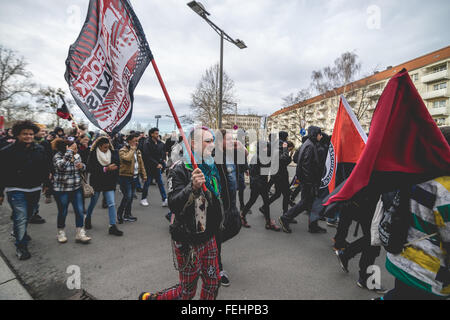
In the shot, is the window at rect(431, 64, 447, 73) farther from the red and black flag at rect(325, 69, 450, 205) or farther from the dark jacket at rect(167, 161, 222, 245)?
the dark jacket at rect(167, 161, 222, 245)

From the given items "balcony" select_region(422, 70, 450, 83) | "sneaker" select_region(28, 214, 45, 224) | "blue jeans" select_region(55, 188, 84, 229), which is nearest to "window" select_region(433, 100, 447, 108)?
"balcony" select_region(422, 70, 450, 83)

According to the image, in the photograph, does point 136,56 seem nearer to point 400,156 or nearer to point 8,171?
point 400,156

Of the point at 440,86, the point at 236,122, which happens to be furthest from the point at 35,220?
the point at 440,86

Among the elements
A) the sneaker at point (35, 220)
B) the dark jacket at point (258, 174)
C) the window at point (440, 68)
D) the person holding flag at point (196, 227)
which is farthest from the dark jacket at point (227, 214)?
the window at point (440, 68)

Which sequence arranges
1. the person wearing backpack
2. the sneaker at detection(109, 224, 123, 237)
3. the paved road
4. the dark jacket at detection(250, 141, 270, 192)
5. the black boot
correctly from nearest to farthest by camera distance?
the paved road
the person wearing backpack
the sneaker at detection(109, 224, 123, 237)
the black boot
the dark jacket at detection(250, 141, 270, 192)

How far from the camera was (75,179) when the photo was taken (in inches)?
148

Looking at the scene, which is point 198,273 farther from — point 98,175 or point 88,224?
point 88,224

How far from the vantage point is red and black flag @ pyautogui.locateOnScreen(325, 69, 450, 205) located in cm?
146

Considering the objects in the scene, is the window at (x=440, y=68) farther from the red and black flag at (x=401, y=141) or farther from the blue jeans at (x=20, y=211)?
the blue jeans at (x=20, y=211)

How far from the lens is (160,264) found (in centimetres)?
318

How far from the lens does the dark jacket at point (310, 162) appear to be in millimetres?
4379

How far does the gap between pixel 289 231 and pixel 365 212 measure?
1.85 m

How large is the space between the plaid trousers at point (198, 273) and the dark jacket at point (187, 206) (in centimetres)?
10

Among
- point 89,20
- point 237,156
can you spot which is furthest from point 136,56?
point 237,156
